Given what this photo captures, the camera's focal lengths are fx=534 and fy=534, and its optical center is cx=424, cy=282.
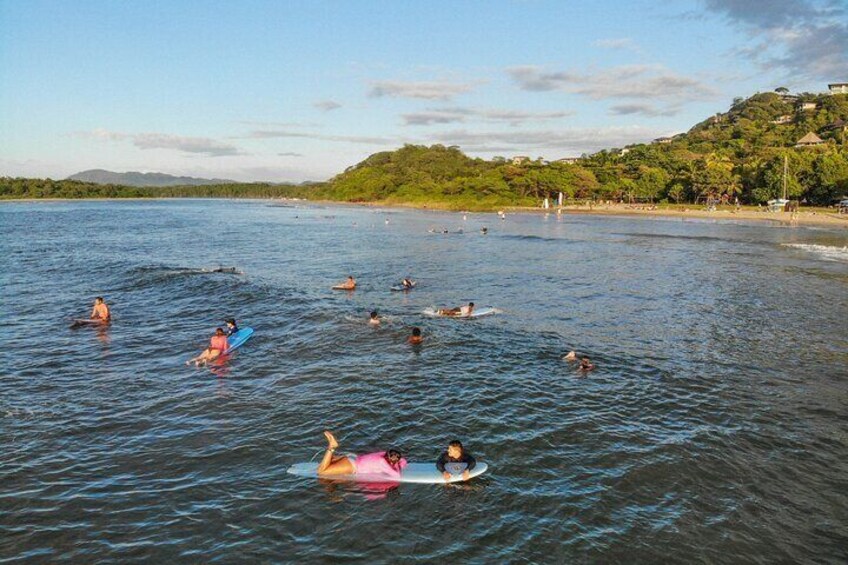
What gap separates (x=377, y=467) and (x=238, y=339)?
13.9 metres

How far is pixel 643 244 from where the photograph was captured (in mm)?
70188

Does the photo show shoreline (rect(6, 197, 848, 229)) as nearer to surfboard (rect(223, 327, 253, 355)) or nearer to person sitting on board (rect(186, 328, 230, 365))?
surfboard (rect(223, 327, 253, 355))

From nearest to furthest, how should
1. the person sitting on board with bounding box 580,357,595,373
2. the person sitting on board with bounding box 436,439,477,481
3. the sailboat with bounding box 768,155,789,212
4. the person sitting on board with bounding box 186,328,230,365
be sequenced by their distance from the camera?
the person sitting on board with bounding box 436,439,477,481 → the person sitting on board with bounding box 580,357,595,373 → the person sitting on board with bounding box 186,328,230,365 → the sailboat with bounding box 768,155,789,212

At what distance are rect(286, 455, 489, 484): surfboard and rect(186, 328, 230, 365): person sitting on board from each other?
10.5 m

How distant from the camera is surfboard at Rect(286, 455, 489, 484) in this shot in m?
13.8

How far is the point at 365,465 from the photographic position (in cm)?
1395

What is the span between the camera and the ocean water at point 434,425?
38.7 ft

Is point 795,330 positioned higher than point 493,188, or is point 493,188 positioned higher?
point 493,188

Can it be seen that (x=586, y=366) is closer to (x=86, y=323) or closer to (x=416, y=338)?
(x=416, y=338)

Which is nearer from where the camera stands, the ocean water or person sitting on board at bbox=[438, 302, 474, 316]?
the ocean water

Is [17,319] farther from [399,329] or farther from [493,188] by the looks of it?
[493,188]

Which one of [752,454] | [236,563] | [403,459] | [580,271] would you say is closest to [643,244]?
[580,271]

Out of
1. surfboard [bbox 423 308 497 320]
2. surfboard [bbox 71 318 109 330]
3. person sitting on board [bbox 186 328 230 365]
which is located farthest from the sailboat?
surfboard [bbox 71 318 109 330]

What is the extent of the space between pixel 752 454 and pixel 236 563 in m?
14.0
